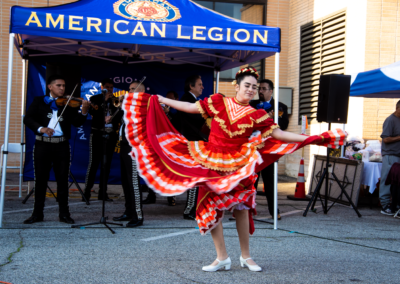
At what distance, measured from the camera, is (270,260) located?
439 centimetres

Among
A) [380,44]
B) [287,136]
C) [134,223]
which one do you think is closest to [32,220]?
[134,223]

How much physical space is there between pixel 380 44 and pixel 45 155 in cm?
802

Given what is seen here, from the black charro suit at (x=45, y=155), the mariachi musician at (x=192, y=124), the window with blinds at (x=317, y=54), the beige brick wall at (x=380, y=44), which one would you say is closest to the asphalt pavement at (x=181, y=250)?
the mariachi musician at (x=192, y=124)

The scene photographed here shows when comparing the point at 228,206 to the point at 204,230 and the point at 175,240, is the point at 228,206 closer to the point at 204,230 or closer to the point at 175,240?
the point at 204,230

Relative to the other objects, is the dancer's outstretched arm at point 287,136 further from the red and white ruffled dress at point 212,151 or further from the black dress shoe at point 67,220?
the black dress shoe at point 67,220

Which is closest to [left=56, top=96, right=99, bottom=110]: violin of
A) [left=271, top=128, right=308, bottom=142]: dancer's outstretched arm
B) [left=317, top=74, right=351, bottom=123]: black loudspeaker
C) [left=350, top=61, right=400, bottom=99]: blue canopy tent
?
[left=271, top=128, right=308, bottom=142]: dancer's outstretched arm

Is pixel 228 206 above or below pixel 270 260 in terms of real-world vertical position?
above

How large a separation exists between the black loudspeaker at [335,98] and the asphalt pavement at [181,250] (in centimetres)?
176

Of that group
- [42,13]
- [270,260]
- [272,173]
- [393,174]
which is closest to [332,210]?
[393,174]

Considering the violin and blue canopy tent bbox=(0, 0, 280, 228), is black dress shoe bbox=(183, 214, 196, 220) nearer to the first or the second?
blue canopy tent bbox=(0, 0, 280, 228)

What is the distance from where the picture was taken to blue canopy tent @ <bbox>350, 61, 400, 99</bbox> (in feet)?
23.4

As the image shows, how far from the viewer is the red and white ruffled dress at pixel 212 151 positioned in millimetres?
3760

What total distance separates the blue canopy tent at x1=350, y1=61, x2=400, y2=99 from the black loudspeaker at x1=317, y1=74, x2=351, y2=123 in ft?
1.78

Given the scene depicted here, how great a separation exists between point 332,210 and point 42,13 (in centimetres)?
590
